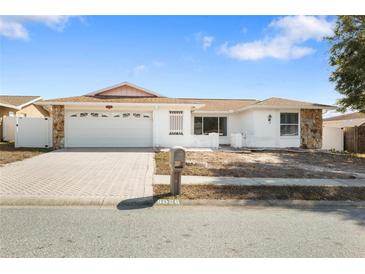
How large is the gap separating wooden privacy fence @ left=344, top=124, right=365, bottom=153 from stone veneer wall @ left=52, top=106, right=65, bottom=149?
2005 cm

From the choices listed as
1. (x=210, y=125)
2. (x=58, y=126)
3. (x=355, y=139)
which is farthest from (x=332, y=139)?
(x=58, y=126)

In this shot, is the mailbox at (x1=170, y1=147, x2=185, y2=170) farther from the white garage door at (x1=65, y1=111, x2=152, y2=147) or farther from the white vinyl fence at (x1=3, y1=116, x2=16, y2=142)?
the white vinyl fence at (x1=3, y1=116, x2=16, y2=142)

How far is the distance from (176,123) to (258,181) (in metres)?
10.7

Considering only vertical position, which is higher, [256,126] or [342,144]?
[256,126]

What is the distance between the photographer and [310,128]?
19.7 meters

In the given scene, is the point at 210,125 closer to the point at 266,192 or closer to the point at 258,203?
the point at 266,192

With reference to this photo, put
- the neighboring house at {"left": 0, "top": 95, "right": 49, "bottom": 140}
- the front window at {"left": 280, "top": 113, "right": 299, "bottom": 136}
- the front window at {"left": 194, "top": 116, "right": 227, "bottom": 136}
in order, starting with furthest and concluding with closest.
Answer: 1. the neighboring house at {"left": 0, "top": 95, "right": 49, "bottom": 140}
2. the front window at {"left": 194, "top": 116, "right": 227, "bottom": 136}
3. the front window at {"left": 280, "top": 113, "right": 299, "bottom": 136}

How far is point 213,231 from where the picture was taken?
448 cm

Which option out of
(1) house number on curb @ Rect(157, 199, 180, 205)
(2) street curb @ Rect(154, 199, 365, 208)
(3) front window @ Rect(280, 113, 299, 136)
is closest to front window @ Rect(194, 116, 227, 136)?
(3) front window @ Rect(280, 113, 299, 136)

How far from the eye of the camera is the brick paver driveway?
6.58 metres

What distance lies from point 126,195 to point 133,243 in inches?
103

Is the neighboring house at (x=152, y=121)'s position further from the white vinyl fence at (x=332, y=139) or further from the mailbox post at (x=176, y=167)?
the mailbox post at (x=176, y=167)
